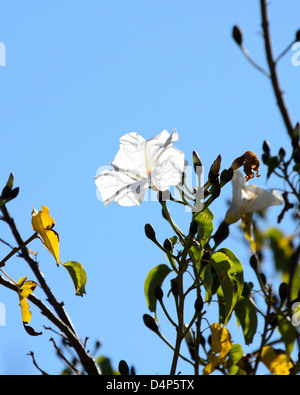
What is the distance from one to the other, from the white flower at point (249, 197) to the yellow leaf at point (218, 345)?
0.37 meters

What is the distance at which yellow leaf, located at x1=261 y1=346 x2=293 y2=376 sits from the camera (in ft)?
8.49

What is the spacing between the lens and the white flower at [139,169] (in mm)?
2084

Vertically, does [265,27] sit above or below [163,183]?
above

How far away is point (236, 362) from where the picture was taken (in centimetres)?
248

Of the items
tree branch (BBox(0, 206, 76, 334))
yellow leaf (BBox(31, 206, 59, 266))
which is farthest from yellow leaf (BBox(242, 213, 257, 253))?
yellow leaf (BBox(31, 206, 59, 266))

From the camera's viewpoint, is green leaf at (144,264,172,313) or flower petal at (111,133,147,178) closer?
flower petal at (111,133,147,178)

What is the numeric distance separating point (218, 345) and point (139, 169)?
60cm

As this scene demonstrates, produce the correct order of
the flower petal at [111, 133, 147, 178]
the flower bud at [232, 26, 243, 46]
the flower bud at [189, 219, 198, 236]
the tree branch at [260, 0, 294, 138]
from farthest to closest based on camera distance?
the flower bud at [232, 26, 243, 46] → the tree branch at [260, 0, 294, 138] → the flower petal at [111, 133, 147, 178] → the flower bud at [189, 219, 198, 236]

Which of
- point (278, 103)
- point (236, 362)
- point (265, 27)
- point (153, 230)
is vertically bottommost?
point (236, 362)

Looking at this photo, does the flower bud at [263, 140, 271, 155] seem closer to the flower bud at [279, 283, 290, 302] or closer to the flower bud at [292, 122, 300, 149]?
the flower bud at [292, 122, 300, 149]

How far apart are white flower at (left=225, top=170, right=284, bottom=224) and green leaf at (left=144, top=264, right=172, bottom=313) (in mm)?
284
